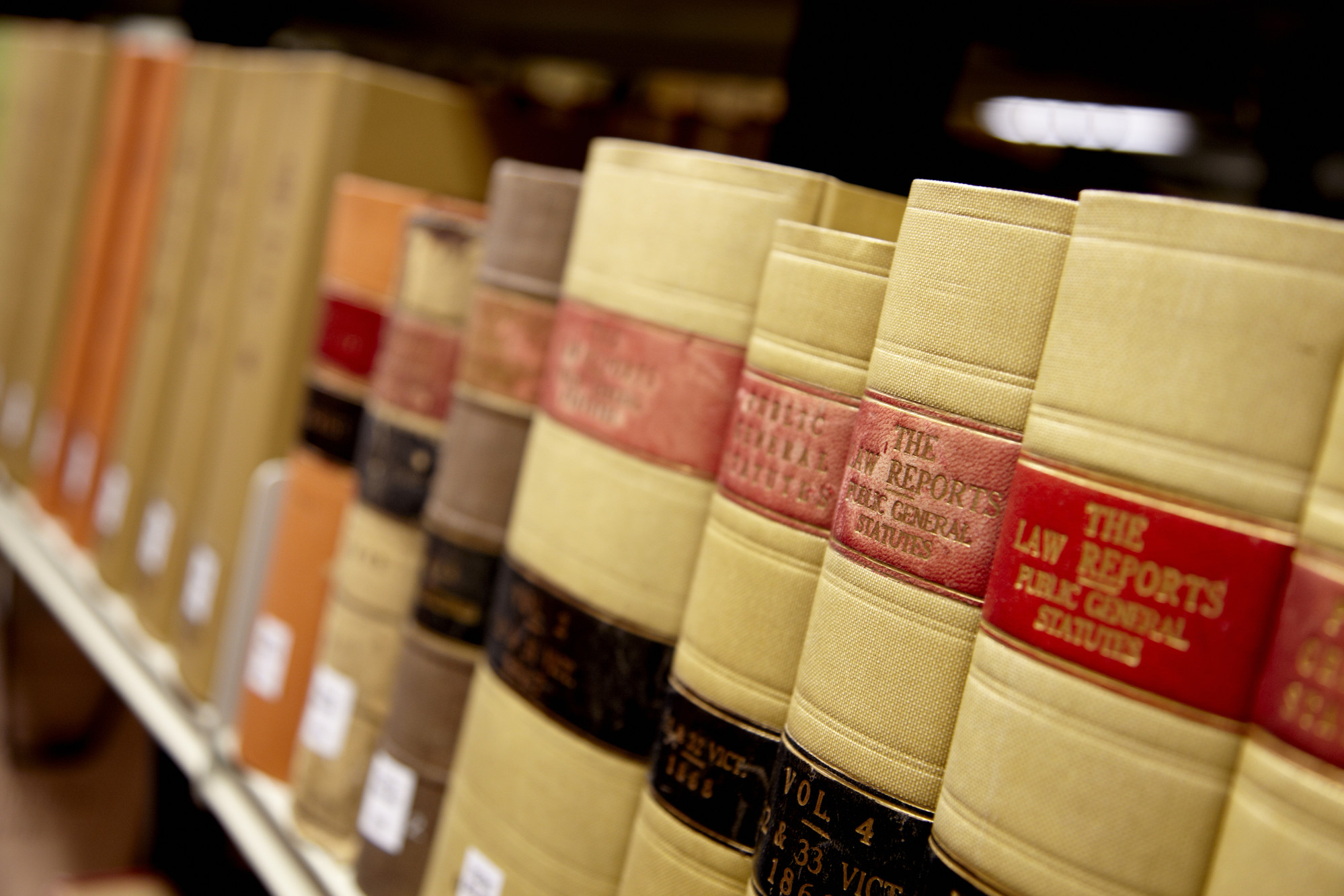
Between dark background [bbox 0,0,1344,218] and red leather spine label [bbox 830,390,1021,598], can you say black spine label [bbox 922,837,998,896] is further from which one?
dark background [bbox 0,0,1344,218]

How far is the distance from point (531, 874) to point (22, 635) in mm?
1494

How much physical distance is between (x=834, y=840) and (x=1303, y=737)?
0.20 meters

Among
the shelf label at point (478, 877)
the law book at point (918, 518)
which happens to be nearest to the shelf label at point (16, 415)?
the shelf label at point (478, 877)

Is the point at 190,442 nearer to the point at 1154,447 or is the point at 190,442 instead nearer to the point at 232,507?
the point at 232,507

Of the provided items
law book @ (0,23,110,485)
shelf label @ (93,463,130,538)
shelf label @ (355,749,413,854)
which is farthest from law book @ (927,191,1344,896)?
law book @ (0,23,110,485)

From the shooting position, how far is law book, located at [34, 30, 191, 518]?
1.30 m

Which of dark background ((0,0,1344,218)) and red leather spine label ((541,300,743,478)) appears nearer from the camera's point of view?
red leather spine label ((541,300,743,478))

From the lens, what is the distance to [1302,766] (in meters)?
0.32

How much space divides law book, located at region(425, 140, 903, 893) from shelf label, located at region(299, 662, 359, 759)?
0.22 meters

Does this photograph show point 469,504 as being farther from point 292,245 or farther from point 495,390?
point 292,245

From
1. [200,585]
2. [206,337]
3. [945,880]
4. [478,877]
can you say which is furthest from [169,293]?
[945,880]

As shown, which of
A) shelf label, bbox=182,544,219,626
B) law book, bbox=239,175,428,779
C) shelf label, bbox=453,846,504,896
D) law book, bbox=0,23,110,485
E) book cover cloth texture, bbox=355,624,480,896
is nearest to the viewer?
shelf label, bbox=453,846,504,896

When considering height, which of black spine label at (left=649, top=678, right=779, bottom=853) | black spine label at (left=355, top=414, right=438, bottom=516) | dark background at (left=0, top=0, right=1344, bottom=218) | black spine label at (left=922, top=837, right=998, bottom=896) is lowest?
black spine label at (left=649, top=678, right=779, bottom=853)

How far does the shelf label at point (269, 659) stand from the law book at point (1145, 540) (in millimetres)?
698
